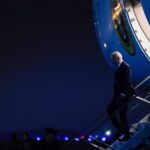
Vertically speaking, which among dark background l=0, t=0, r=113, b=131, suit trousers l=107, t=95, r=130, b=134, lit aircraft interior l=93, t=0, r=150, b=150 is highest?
dark background l=0, t=0, r=113, b=131

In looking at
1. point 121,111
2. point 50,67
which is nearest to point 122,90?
point 121,111

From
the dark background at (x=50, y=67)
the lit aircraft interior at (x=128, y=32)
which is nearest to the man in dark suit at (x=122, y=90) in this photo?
the lit aircraft interior at (x=128, y=32)

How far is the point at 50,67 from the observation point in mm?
8641

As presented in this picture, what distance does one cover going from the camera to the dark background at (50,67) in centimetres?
845

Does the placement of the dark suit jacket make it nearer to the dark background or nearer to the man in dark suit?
the man in dark suit

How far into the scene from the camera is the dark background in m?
8.45

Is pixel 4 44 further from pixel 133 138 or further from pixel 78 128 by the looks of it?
pixel 133 138

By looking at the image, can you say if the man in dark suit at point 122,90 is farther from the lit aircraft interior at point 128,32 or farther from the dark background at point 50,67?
the dark background at point 50,67

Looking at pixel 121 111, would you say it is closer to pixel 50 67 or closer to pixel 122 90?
pixel 122 90

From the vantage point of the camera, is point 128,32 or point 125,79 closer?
point 125,79

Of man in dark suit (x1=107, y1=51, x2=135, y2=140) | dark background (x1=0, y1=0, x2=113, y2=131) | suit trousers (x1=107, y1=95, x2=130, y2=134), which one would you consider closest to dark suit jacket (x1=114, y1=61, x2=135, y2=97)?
man in dark suit (x1=107, y1=51, x2=135, y2=140)

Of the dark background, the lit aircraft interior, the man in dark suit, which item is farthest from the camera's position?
the dark background

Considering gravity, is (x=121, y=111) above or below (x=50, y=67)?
below

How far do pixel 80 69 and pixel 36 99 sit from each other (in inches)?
38.3
